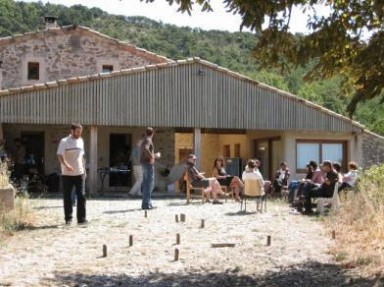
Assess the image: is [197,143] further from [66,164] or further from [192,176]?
[66,164]

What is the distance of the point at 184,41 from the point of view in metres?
52.7

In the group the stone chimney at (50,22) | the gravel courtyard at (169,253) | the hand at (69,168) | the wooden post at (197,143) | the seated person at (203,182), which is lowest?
the gravel courtyard at (169,253)

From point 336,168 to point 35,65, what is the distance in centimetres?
1376

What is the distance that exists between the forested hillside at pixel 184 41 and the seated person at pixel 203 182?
25.9 m

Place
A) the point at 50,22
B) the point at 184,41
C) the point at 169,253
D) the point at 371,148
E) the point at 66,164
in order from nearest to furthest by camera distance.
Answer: the point at 169,253
the point at 66,164
the point at 371,148
the point at 50,22
the point at 184,41

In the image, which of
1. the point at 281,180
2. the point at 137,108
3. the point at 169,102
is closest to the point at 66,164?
the point at 137,108

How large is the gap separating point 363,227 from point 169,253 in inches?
128

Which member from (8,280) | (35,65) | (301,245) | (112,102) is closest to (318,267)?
(301,245)

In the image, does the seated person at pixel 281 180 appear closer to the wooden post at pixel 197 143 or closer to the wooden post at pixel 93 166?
the wooden post at pixel 197 143

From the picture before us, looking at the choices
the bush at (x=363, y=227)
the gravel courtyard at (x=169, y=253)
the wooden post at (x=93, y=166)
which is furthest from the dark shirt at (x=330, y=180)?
the wooden post at (x=93, y=166)

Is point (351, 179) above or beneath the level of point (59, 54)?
beneath

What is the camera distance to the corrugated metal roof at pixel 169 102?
747 inches

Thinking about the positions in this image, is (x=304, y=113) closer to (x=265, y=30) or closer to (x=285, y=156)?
(x=285, y=156)

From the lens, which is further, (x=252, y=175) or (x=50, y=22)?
(x=50, y=22)
